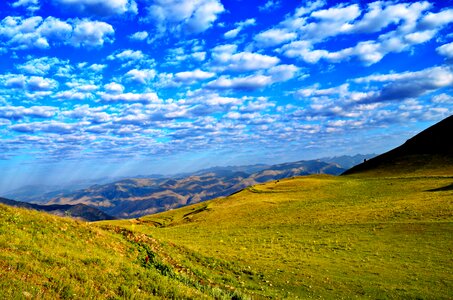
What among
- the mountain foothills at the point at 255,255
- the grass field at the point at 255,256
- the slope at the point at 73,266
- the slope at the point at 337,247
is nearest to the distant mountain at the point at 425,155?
the slope at the point at 337,247

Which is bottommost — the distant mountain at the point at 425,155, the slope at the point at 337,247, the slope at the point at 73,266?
the slope at the point at 337,247

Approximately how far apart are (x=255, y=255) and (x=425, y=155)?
117683mm

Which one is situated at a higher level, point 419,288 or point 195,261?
point 195,261

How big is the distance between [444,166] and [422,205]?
63.3 m

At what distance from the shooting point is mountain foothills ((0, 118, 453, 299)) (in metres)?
13.0

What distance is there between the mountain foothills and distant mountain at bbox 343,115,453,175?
1708 inches

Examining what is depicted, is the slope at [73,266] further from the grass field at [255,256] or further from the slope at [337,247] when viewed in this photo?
the slope at [337,247]

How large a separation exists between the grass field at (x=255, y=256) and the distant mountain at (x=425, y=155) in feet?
156

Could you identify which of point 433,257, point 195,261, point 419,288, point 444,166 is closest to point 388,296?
point 419,288

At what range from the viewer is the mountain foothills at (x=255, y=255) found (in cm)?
1303

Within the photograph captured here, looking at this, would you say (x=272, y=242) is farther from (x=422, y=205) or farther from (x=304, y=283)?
(x=422, y=205)

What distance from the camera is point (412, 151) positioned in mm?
136625

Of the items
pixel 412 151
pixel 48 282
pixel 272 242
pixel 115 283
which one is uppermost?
pixel 412 151

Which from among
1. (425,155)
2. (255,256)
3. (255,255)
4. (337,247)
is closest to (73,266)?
(255,256)
